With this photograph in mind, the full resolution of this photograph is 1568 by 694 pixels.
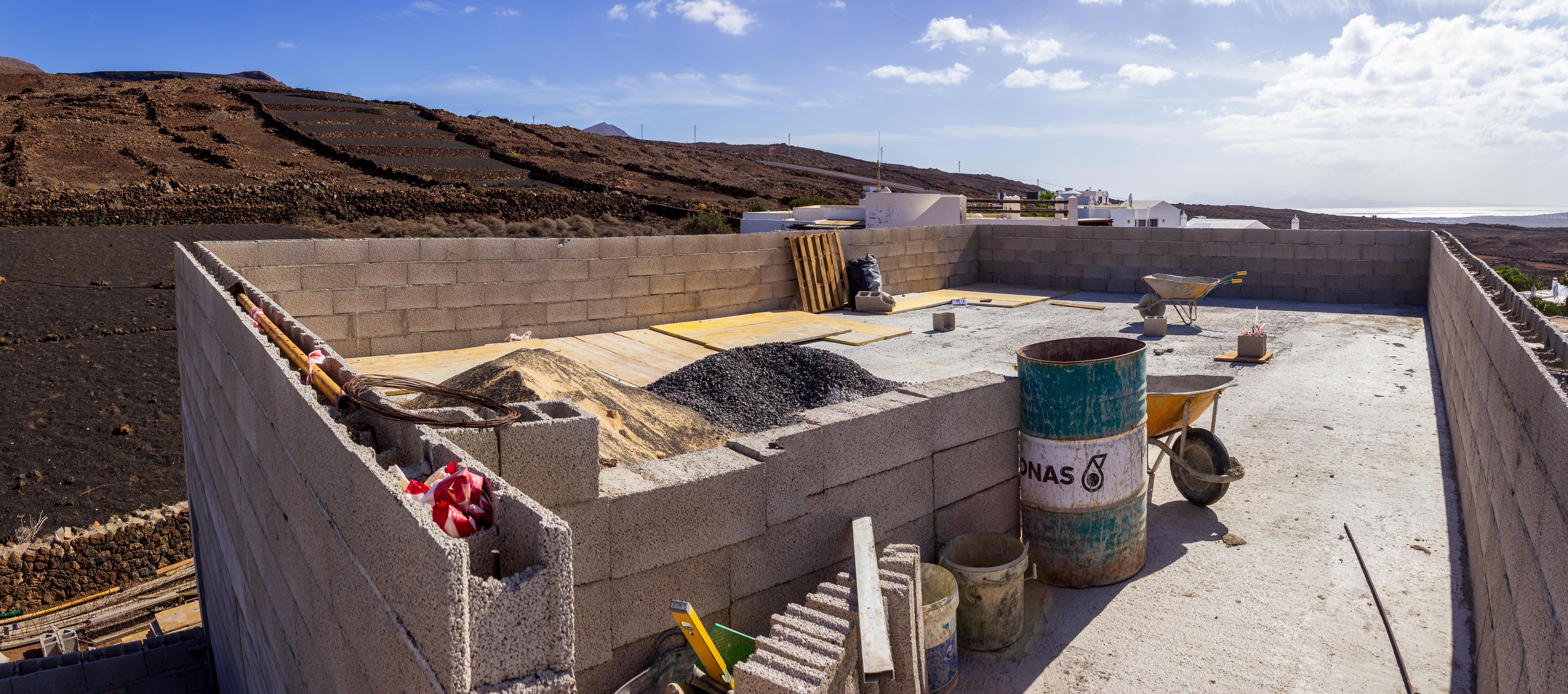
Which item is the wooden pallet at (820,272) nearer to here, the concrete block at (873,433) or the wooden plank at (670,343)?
the wooden plank at (670,343)

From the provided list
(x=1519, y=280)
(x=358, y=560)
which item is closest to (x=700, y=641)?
(x=358, y=560)

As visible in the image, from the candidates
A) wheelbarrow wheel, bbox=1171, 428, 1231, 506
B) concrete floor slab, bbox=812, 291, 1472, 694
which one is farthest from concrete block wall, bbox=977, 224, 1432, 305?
wheelbarrow wheel, bbox=1171, 428, 1231, 506

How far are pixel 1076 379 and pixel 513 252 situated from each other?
773 centimetres

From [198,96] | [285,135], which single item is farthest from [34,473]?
[198,96]

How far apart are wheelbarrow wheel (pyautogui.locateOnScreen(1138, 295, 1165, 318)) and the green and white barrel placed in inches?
316

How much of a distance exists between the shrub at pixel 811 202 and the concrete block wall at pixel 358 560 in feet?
144

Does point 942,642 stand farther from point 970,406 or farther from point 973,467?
point 970,406

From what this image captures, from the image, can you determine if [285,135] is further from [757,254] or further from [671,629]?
[671,629]

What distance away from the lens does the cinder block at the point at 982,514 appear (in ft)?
14.9

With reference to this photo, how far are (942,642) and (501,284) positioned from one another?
8.04 meters

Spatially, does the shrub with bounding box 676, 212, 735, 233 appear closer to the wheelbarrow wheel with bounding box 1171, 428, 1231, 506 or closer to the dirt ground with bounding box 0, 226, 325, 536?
the dirt ground with bounding box 0, 226, 325, 536

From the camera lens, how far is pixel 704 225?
132ft

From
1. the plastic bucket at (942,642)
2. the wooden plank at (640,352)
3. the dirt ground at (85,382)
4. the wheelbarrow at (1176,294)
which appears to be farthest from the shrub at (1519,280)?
the dirt ground at (85,382)

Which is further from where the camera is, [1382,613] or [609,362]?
[609,362]
